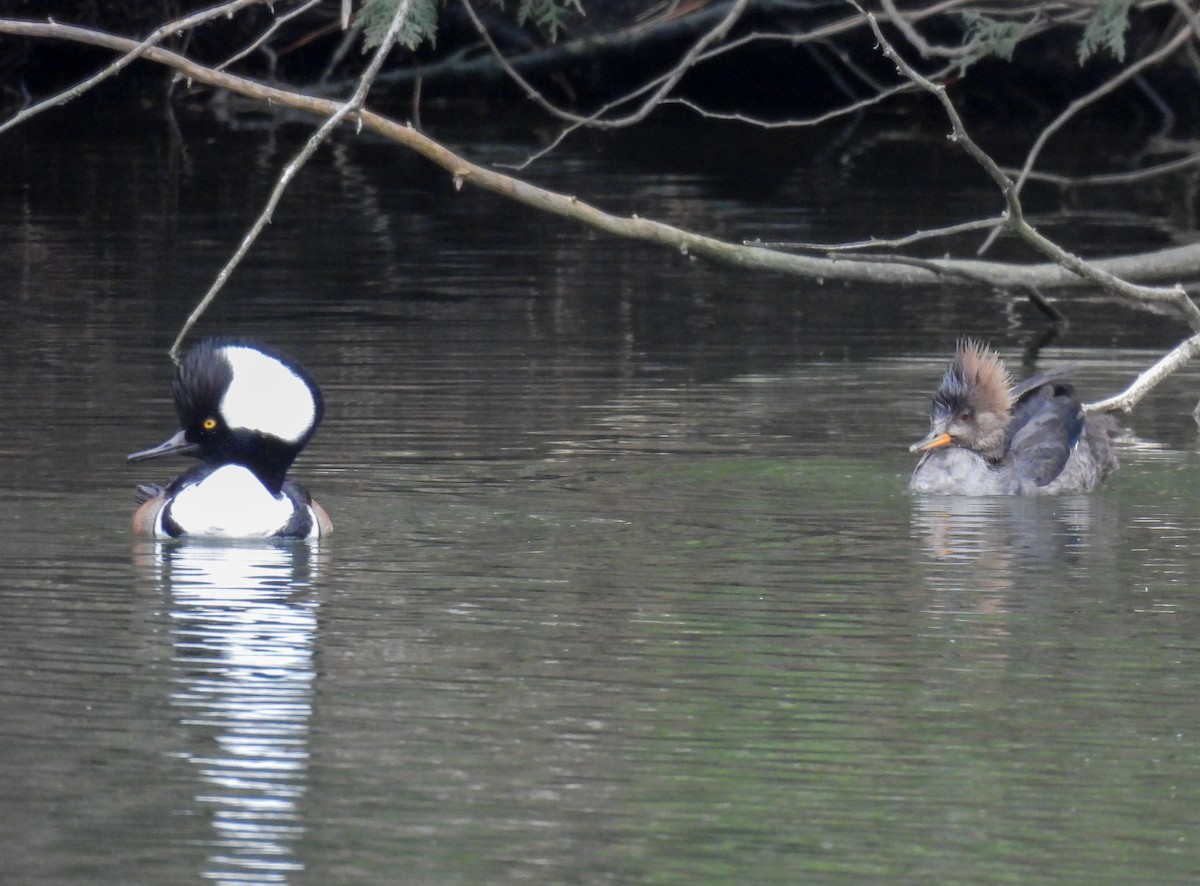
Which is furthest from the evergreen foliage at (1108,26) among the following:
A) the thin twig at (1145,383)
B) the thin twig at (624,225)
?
the thin twig at (1145,383)

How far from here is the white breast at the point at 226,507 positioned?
8.88m

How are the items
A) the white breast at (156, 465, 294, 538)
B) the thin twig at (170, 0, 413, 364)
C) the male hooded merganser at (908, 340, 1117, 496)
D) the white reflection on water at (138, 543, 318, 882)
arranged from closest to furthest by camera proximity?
1. the white reflection on water at (138, 543, 318, 882)
2. the thin twig at (170, 0, 413, 364)
3. the white breast at (156, 465, 294, 538)
4. the male hooded merganser at (908, 340, 1117, 496)

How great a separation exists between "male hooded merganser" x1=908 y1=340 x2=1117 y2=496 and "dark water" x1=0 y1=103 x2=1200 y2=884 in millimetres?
141

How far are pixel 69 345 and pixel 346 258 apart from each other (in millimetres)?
4617

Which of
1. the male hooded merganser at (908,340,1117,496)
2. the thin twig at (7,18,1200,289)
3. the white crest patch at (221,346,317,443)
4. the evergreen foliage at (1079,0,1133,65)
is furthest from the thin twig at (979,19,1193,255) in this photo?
the white crest patch at (221,346,317,443)

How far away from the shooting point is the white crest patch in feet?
29.3

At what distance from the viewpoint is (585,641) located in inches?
290

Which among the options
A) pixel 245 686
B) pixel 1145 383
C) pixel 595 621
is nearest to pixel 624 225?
pixel 1145 383

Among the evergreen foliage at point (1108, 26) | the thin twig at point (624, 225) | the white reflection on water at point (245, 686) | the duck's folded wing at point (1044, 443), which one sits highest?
the evergreen foliage at point (1108, 26)

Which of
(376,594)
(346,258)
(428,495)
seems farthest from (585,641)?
(346,258)

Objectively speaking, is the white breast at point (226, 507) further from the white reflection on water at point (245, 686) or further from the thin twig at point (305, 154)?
the thin twig at point (305, 154)

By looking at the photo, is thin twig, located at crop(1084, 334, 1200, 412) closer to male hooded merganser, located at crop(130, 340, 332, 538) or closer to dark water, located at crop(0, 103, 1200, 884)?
dark water, located at crop(0, 103, 1200, 884)

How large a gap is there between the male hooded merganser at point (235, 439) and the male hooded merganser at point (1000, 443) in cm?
264

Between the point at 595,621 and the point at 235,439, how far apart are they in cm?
192
